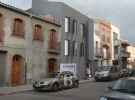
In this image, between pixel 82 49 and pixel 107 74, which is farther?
pixel 82 49

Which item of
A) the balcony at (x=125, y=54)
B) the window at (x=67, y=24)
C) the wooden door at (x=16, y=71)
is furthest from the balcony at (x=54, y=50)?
the balcony at (x=125, y=54)

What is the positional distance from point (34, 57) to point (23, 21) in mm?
3959

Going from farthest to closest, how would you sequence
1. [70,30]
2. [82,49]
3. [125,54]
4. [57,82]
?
1. [125,54]
2. [82,49]
3. [70,30]
4. [57,82]

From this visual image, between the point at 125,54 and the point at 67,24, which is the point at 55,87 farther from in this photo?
the point at 125,54

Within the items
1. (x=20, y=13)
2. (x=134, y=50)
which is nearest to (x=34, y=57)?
(x=20, y=13)

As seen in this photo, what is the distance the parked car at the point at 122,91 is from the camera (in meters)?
11.7

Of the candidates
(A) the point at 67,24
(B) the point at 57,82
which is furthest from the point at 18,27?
(A) the point at 67,24

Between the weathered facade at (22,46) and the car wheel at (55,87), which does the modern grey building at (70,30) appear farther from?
the car wheel at (55,87)

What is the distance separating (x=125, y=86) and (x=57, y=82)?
14276 millimetres

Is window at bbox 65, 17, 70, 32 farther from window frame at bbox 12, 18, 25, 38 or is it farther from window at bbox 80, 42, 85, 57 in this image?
window frame at bbox 12, 18, 25, 38

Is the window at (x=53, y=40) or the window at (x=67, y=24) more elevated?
the window at (x=67, y=24)

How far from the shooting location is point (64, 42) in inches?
1693

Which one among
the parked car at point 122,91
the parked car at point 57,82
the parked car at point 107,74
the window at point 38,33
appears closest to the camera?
the parked car at point 122,91

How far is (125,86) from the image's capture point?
13227mm
